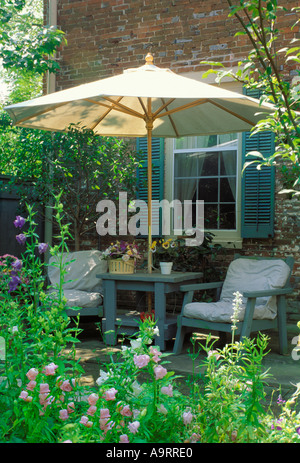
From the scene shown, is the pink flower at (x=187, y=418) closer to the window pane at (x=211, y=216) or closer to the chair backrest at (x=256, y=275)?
the chair backrest at (x=256, y=275)

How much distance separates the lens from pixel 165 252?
589 centimetres

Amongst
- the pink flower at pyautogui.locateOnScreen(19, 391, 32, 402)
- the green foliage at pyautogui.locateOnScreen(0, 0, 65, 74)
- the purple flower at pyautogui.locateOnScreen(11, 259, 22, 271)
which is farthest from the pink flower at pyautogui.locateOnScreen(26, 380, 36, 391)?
the green foliage at pyautogui.locateOnScreen(0, 0, 65, 74)

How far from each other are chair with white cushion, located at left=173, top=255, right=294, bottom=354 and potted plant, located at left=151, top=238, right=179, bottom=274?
379 millimetres

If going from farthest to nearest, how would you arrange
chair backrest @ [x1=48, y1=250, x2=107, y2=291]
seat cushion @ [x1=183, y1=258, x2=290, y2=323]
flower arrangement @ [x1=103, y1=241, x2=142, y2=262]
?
chair backrest @ [x1=48, y1=250, x2=107, y2=291], flower arrangement @ [x1=103, y1=241, x2=142, y2=262], seat cushion @ [x1=183, y1=258, x2=290, y2=323]

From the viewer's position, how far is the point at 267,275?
17.1ft

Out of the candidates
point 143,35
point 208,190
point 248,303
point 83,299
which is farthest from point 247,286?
point 143,35

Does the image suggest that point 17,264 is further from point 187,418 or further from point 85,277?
point 85,277

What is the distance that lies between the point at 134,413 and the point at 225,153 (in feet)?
17.5

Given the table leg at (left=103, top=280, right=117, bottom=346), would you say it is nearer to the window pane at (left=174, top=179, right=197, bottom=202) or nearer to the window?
the window

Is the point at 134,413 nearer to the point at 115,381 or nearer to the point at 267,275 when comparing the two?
the point at 115,381

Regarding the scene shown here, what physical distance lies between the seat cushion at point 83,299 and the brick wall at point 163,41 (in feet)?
6.19

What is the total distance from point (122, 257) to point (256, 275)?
1345 mm

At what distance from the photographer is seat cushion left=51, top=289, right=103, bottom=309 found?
525 centimetres

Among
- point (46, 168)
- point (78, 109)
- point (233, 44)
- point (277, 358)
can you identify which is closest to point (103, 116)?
point (78, 109)
